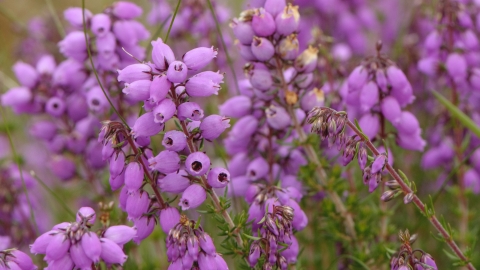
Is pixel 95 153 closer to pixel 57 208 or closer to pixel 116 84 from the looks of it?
pixel 116 84

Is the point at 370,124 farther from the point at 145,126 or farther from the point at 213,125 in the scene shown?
the point at 145,126

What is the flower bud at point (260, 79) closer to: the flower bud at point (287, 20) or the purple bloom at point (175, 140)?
the flower bud at point (287, 20)

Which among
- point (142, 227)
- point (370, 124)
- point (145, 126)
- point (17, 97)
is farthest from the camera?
point (17, 97)

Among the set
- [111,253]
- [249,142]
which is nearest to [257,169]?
[249,142]

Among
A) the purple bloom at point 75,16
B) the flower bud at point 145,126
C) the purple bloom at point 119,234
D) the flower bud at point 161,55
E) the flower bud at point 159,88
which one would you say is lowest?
the purple bloom at point 119,234

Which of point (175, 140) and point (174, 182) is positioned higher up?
point (175, 140)

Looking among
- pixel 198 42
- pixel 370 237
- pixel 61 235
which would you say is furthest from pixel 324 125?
pixel 198 42

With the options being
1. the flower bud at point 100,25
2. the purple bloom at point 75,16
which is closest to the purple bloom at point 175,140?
the flower bud at point 100,25
